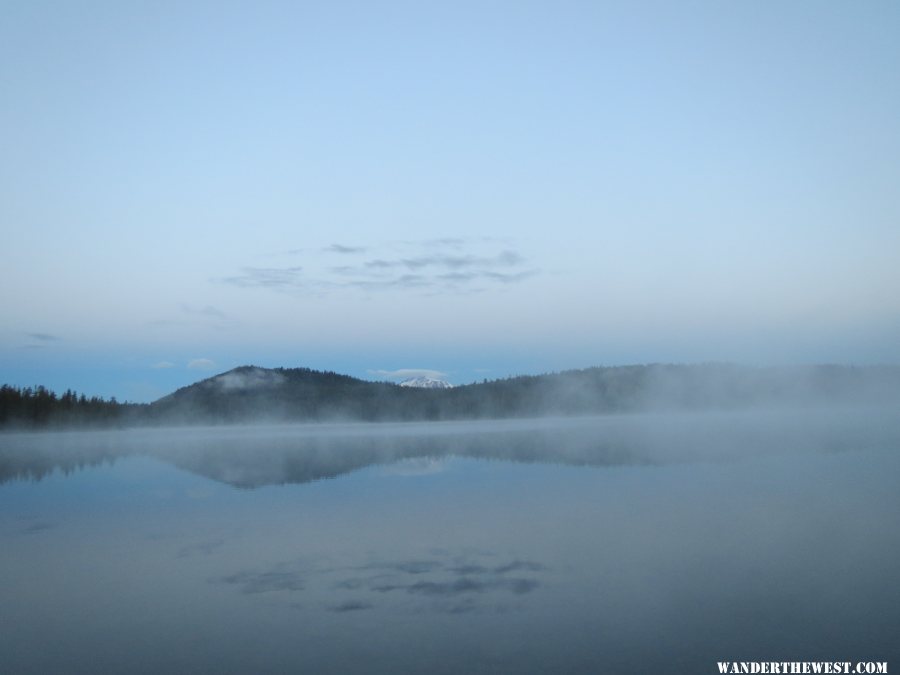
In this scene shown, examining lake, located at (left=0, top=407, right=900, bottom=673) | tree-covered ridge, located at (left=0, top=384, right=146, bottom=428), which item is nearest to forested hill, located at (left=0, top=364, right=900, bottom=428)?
tree-covered ridge, located at (left=0, top=384, right=146, bottom=428)

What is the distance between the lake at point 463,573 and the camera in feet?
20.2

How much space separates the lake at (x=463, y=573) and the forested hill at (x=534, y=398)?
2666 inches

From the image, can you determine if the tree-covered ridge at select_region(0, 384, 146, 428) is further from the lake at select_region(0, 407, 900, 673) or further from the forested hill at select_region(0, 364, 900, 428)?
the lake at select_region(0, 407, 900, 673)

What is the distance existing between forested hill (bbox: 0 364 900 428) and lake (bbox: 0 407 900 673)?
222 ft

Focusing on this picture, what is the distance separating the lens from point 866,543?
30.8 feet

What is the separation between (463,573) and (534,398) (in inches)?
3334

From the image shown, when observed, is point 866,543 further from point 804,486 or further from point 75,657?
point 75,657

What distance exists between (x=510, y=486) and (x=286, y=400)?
95763 millimetres

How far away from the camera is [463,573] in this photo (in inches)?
336

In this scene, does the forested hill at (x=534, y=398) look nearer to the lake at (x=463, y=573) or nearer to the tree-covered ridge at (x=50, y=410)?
the tree-covered ridge at (x=50, y=410)

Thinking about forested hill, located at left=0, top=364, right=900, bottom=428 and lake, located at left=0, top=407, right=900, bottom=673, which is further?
forested hill, located at left=0, top=364, right=900, bottom=428

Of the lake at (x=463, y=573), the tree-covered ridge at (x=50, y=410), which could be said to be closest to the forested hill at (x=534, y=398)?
the tree-covered ridge at (x=50, y=410)

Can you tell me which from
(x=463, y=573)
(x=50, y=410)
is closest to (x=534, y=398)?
(x=50, y=410)

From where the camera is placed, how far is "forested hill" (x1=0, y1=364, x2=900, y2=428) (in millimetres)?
86225
